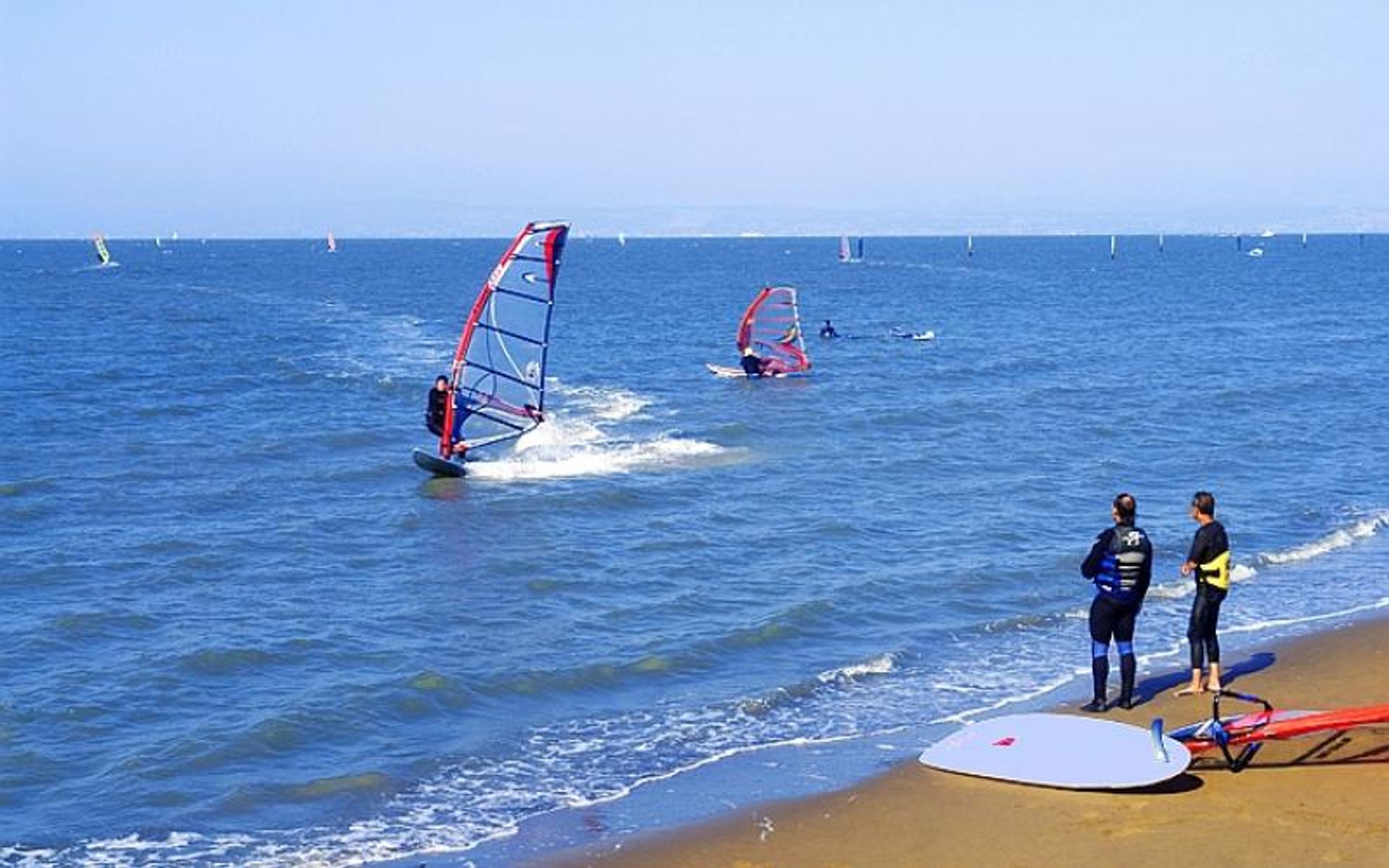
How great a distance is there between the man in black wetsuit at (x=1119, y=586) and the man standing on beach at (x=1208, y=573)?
0.33 m

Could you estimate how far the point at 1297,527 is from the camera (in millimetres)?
19062

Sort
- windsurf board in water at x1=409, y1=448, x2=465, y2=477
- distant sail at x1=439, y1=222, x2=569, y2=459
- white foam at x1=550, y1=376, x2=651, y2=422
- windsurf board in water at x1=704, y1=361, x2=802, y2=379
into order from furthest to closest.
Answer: windsurf board in water at x1=704, y1=361, x2=802, y2=379 → white foam at x1=550, y1=376, x2=651, y2=422 → distant sail at x1=439, y1=222, x2=569, y2=459 → windsurf board in water at x1=409, y1=448, x2=465, y2=477

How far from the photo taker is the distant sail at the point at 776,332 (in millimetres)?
38781

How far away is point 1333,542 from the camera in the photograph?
59.2 feet

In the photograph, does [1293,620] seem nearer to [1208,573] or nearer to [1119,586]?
[1208,573]

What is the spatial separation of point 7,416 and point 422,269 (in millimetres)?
95975

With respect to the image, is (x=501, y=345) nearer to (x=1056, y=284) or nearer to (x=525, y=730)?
(x=525, y=730)

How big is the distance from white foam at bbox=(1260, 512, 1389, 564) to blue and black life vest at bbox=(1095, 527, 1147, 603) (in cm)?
718

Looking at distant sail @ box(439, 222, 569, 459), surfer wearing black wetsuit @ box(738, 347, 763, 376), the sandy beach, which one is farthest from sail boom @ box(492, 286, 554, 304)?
the sandy beach

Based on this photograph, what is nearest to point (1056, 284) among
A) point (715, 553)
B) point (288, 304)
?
point (288, 304)

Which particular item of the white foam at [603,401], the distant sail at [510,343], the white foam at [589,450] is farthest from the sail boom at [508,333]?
the white foam at [603,401]

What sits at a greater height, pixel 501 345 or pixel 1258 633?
pixel 501 345

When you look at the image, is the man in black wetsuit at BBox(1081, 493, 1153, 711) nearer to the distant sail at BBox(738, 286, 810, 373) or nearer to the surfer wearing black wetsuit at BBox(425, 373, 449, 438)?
the surfer wearing black wetsuit at BBox(425, 373, 449, 438)

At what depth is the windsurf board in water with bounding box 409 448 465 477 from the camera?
23.7 metres
